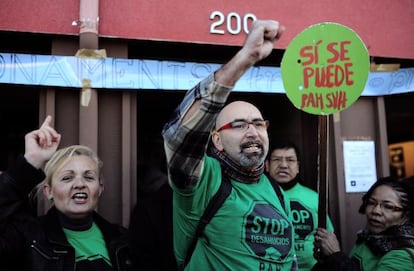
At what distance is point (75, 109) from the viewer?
10.4 feet

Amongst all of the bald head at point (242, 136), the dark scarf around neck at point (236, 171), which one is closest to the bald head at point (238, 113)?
the bald head at point (242, 136)

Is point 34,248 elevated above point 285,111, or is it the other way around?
point 285,111

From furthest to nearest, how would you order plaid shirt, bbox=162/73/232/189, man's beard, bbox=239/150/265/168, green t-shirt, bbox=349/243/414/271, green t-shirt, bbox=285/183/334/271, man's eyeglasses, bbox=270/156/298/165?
1. man's eyeglasses, bbox=270/156/298/165
2. green t-shirt, bbox=285/183/334/271
3. green t-shirt, bbox=349/243/414/271
4. man's beard, bbox=239/150/265/168
5. plaid shirt, bbox=162/73/232/189

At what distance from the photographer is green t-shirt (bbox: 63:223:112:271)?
7.24 feet

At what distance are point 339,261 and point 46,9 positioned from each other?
249 cm

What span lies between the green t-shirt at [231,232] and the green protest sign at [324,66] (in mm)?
673

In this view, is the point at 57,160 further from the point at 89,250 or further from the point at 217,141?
the point at 217,141

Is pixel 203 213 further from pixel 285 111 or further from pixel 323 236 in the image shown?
pixel 285 111

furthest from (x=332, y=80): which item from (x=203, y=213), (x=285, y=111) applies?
(x=285, y=111)

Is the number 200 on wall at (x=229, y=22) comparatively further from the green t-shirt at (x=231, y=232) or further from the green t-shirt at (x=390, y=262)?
the green t-shirt at (x=390, y=262)

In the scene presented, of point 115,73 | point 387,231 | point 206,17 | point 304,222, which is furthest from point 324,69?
point 115,73

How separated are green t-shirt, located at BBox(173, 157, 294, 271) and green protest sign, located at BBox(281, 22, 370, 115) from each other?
2.21ft

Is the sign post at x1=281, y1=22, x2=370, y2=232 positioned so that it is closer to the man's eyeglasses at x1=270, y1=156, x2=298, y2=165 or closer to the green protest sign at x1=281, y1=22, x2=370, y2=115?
the green protest sign at x1=281, y1=22, x2=370, y2=115

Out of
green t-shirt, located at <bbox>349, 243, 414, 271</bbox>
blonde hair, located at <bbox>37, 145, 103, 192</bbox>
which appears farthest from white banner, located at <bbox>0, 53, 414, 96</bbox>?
green t-shirt, located at <bbox>349, 243, 414, 271</bbox>
